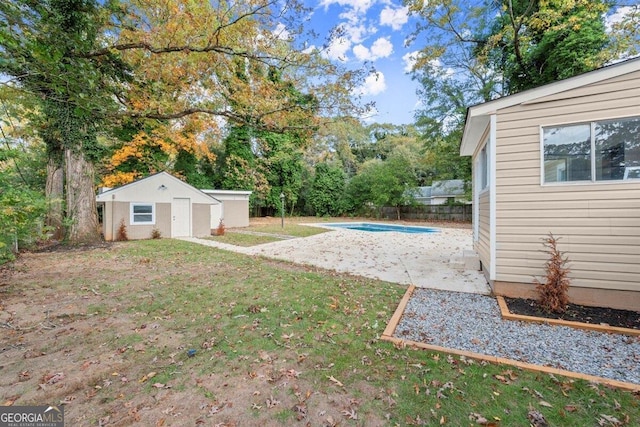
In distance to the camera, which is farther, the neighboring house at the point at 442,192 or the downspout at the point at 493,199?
the neighboring house at the point at 442,192

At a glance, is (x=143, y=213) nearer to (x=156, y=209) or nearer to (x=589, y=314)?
(x=156, y=209)

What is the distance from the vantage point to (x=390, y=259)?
25.8 ft

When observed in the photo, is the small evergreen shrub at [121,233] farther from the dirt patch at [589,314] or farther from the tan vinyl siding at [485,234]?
the dirt patch at [589,314]

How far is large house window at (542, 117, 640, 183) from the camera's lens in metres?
3.89

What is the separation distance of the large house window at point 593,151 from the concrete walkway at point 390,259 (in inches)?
93.5

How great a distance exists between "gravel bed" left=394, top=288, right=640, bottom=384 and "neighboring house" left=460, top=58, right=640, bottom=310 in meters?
1.02

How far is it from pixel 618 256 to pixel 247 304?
5.57m

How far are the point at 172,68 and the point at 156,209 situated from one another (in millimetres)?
6802

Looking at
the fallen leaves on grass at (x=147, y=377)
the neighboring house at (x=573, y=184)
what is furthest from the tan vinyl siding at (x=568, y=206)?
the fallen leaves on grass at (x=147, y=377)

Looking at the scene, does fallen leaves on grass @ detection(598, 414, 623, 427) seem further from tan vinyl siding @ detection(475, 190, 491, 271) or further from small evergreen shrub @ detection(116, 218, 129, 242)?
small evergreen shrub @ detection(116, 218, 129, 242)

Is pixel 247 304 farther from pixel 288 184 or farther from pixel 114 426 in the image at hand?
pixel 288 184

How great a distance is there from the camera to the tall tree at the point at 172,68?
5988mm
